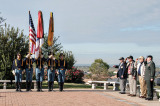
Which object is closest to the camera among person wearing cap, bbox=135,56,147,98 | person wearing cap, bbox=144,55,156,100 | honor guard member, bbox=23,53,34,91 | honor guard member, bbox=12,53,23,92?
person wearing cap, bbox=144,55,156,100

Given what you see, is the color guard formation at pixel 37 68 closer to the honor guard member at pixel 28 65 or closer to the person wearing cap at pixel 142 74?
the honor guard member at pixel 28 65

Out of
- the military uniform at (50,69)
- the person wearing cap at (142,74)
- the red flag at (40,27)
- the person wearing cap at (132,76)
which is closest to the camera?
the person wearing cap at (142,74)

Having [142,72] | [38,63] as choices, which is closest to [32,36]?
[38,63]

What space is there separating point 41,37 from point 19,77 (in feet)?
8.80

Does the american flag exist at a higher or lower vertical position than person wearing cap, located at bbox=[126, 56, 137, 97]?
higher

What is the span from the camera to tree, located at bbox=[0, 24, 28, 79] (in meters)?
17.1

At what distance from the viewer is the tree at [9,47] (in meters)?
17.1

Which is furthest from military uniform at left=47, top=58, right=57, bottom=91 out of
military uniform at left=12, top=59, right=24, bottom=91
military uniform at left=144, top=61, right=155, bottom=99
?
military uniform at left=144, top=61, right=155, bottom=99

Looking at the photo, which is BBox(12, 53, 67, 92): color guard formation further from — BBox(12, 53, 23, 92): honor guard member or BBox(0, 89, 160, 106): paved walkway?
BBox(0, 89, 160, 106): paved walkway

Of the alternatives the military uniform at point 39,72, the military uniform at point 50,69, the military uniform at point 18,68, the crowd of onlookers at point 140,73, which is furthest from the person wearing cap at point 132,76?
the military uniform at point 18,68

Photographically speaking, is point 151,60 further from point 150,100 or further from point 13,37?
point 13,37

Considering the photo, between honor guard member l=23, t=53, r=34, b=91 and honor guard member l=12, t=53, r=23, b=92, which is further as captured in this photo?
honor guard member l=23, t=53, r=34, b=91

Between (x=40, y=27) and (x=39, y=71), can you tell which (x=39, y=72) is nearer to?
(x=39, y=71)

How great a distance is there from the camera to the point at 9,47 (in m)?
17.4
